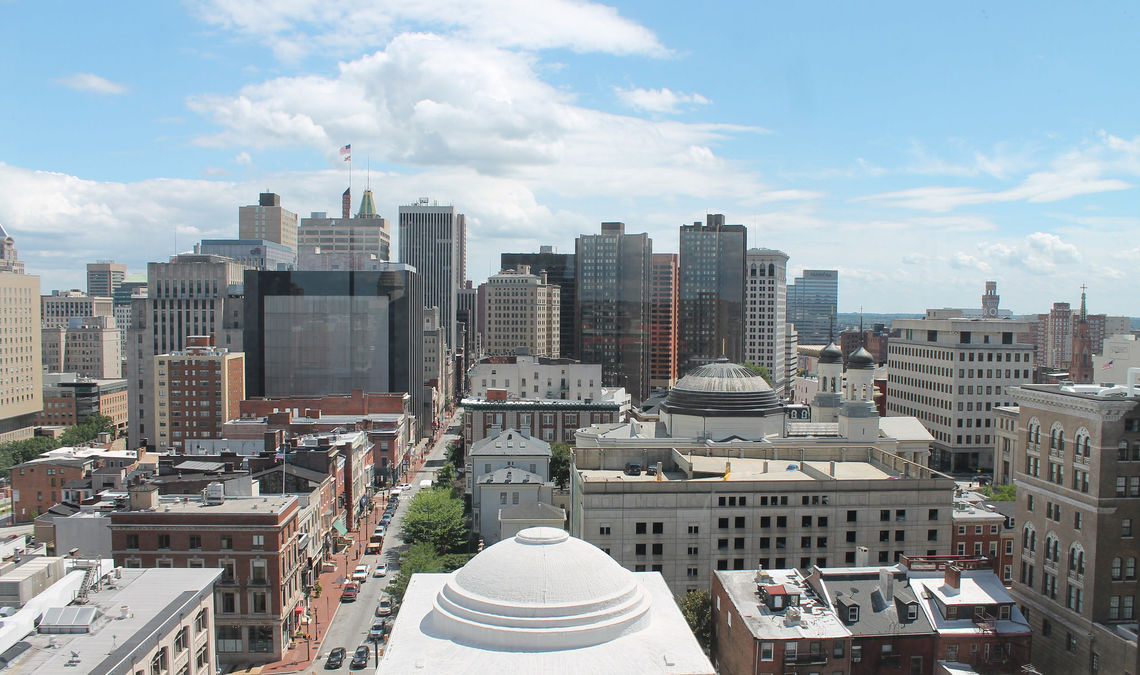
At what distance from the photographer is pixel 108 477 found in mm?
102125

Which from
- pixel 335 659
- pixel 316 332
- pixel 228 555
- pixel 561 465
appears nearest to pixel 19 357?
pixel 316 332

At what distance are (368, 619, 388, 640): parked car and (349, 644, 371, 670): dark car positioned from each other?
2048mm

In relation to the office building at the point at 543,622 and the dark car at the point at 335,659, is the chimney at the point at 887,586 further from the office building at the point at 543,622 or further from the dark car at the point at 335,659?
the dark car at the point at 335,659

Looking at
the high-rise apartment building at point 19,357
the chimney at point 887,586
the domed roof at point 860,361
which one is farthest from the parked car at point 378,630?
the high-rise apartment building at point 19,357

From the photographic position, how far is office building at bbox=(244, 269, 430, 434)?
512 ft

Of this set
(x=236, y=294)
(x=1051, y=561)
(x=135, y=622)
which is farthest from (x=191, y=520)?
(x=236, y=294)

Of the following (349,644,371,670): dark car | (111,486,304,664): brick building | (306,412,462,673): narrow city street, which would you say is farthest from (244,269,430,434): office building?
(349,644,371,670): dark car

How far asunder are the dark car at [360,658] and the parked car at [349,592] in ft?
44.2

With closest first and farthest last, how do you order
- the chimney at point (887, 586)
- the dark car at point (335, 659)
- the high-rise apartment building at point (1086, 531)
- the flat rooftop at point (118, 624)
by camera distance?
the flat rooftop at point (118, 624)
the high-rise apartment building at point (1086, 531)
the chimney at point (887, 586)
the dark car at point (335, 659)

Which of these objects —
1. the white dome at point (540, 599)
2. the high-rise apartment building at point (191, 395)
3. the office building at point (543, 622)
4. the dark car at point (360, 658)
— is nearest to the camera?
the office building at point (543, 622)

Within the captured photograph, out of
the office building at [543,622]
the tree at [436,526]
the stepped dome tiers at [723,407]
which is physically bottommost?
the tree at [436,526]

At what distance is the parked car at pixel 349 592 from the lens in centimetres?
7769

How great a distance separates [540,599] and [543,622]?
1091 mm

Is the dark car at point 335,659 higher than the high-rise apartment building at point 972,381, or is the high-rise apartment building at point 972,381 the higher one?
the high-rise apartment building at point 972,381
